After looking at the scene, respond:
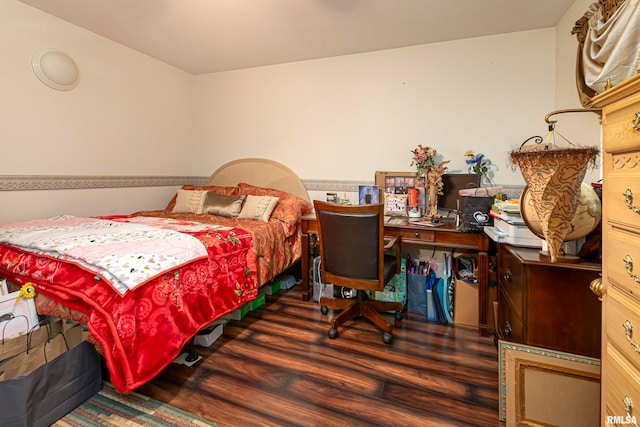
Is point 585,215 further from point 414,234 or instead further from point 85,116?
point 85,116

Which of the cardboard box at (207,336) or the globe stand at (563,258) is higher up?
the globe stand at (563,258)

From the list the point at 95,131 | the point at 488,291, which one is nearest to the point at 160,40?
the point at 95,131

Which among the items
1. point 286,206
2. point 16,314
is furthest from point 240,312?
point 16,314

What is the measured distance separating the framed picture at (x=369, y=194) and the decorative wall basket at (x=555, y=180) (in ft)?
5.89

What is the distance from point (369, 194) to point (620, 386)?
7.77ft

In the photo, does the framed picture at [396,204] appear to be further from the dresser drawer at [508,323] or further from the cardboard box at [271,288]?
the cardboard box at [271,288]

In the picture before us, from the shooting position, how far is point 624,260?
2.49ft

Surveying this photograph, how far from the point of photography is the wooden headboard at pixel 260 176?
3506 mm

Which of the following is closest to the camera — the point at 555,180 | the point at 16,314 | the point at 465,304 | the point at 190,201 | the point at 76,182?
the point at 555,180

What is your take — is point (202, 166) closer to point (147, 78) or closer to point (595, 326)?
point (147, 78)

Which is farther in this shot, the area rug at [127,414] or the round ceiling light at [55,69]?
the round ceiling light at [55,69]

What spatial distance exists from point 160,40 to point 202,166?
1.53m

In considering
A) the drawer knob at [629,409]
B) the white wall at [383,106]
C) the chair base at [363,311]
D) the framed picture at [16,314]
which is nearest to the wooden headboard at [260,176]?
the white wall at [383,106]

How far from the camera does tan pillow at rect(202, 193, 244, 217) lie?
3135 millimetres
